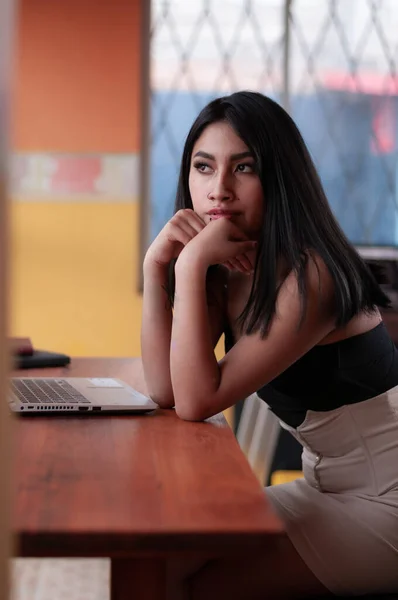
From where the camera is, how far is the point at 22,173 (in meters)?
4.31

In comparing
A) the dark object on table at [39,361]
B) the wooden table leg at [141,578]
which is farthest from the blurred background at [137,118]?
the wooden table leg at [141,578]

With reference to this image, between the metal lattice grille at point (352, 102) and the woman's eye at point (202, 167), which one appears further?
the metal lattice grille at point (352, 102)

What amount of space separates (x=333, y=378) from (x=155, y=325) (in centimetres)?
37

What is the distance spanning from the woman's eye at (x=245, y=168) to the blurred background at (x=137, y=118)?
9.13 feet

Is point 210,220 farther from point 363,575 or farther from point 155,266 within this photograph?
point 363,575

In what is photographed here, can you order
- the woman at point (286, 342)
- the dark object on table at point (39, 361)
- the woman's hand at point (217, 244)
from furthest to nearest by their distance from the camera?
the dark object on table at point (39, 361) → the woman's hand at point (217, 244) → the woman at point (286, 342)

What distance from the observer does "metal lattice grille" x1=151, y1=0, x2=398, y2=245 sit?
4.48 metres

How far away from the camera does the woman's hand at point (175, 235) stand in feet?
5.50

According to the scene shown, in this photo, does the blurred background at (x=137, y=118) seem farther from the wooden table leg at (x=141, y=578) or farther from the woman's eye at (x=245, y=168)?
the wooden table leg at (x=141, y=578)

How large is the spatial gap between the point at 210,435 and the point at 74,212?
3.14 m

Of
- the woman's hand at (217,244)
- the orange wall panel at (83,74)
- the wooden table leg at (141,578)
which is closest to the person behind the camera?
the wooden table leg at (141,578)

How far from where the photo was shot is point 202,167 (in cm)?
166

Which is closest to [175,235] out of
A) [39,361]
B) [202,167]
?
[202,167]

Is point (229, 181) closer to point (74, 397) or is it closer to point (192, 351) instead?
point (192, 351)
